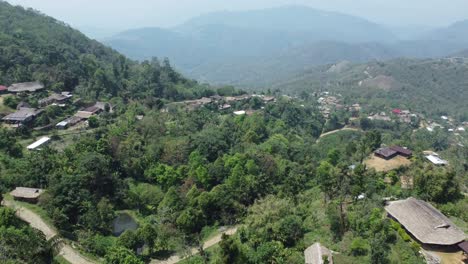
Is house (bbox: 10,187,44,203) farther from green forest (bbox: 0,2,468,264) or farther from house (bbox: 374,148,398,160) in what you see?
house (bbox: 374,148,398,160)

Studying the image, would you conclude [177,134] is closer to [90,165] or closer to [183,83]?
[90,165]

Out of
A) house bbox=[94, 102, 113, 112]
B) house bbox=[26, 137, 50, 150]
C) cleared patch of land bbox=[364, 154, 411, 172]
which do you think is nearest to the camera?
house bbox=[26, 137, 50, 150]

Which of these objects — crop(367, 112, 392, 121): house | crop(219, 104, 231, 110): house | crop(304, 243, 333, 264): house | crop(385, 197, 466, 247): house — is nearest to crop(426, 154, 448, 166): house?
crop(385, 197, 466, 247): house

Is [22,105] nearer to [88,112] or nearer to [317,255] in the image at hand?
[88,112]

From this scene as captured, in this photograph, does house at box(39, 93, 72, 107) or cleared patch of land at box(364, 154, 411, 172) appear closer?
cleared patch of land at box(364, 154, 411, 172)

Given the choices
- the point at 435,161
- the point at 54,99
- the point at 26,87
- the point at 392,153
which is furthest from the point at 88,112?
the point at 435,161
